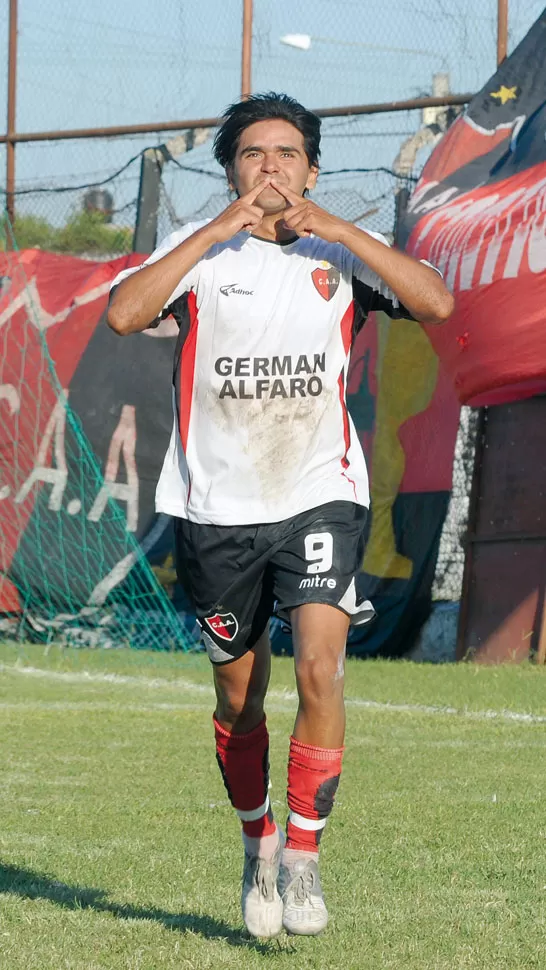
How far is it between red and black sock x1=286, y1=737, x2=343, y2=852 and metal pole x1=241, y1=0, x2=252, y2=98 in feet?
35.4

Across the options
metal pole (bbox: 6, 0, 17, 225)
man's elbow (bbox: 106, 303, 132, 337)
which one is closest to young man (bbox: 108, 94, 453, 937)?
man's elbow (bbox: 106, 303, 132, 337)

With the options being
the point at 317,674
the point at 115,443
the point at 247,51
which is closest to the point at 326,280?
the point at 317,674

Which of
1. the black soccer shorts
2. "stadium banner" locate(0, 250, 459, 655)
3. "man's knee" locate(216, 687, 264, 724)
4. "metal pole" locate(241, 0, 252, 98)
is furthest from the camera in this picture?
"metal pole" locate(241, 0, 252, 98)

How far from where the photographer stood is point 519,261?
10.1m

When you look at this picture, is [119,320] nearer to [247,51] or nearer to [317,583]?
[317,583]

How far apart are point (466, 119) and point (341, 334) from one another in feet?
26.5

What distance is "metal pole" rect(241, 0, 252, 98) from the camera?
13.7 m

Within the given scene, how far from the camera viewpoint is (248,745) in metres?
4.06

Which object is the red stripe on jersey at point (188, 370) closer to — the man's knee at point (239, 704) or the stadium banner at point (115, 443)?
the man's knee at point (239, 704)

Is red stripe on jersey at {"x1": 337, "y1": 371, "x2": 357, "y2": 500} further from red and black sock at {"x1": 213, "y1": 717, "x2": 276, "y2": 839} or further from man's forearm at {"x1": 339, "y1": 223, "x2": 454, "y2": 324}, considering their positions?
red and black sock at {"x1": 213, "y1": 717, "x2": 276, "y2": 839}

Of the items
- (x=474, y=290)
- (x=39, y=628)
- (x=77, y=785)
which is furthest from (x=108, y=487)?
(x=77, y=785)

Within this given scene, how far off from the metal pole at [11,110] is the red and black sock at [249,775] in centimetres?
1155

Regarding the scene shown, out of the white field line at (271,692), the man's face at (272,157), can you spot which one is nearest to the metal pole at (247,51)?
the white field line at (271,692)

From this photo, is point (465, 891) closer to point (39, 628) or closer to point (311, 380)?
point (311, 380)
